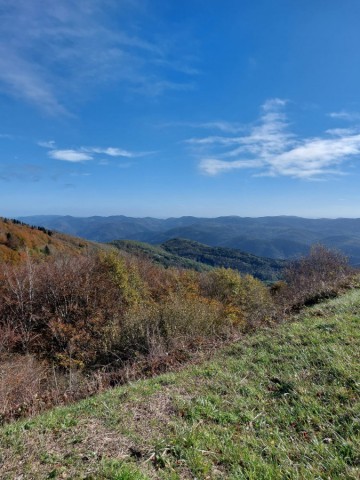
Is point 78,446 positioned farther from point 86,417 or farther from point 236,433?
point 236,433

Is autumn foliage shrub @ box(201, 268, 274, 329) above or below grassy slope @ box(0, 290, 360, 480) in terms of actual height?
below

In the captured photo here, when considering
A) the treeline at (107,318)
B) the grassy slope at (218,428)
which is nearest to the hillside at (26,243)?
the treeline at (107,318)

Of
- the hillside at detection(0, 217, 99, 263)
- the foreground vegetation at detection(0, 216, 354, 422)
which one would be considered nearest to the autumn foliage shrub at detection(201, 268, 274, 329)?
the foreground vegetation at detection(0, 216, 354, 422)

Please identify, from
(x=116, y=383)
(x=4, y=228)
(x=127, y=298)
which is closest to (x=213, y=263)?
(x=4, y=228)

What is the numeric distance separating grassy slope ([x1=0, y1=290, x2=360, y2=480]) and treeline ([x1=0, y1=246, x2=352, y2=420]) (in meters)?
2.44

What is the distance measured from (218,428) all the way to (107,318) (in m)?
22.2

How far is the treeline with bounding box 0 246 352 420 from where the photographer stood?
28.5ft

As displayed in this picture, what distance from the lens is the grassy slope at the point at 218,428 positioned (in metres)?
3.40

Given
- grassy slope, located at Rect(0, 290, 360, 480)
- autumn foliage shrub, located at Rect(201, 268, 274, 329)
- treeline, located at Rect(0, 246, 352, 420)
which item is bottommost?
autumn foliage shrub, located at Rect(201, 268, 274, 329)

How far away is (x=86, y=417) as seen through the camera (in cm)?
482

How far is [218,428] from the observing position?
423cm

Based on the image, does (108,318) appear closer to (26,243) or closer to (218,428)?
(218,428)

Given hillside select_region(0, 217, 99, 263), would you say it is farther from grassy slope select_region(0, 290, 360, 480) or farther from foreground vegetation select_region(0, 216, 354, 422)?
grassy slope select_region(0, 290, 360, 480)

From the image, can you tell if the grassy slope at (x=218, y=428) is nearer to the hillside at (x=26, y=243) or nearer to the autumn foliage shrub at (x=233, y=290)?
the autumn foliage shrub at (x=233, y=290)
